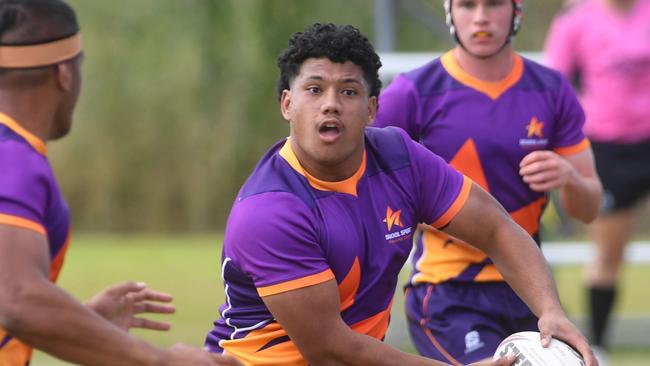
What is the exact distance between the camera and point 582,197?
17.6 ft

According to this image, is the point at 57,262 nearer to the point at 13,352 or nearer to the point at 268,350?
the point at 13,352

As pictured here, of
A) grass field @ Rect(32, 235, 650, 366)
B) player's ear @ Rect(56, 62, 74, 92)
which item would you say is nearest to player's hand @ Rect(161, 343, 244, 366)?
player's ear @ Rect(56, 62, 74, 92)

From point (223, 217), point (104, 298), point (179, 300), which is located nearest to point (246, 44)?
point (223, 217)

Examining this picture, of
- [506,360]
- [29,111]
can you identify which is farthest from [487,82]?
[29,111]

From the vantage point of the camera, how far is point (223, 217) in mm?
17109

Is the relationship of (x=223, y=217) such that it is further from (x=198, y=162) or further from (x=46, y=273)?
(x=46, y=273)

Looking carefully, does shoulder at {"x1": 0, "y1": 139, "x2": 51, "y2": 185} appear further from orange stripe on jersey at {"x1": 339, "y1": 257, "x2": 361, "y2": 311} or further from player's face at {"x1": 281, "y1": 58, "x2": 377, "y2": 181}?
orange stripe on jersey at {"x1": 339, "y1": 257, "x2": 361, "y2": 311}

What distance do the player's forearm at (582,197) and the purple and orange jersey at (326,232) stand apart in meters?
0.81

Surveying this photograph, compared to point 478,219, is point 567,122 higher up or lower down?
higher up

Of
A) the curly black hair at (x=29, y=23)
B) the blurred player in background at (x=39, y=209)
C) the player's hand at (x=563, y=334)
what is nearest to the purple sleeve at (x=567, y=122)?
the player's hand at (x=563, y=334)

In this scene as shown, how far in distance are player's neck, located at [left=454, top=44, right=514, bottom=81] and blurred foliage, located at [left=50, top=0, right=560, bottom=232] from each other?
11278 millimetres

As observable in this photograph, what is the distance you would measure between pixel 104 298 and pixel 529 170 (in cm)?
168

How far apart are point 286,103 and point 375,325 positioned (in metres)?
0.85

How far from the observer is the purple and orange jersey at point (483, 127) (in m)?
5.37
